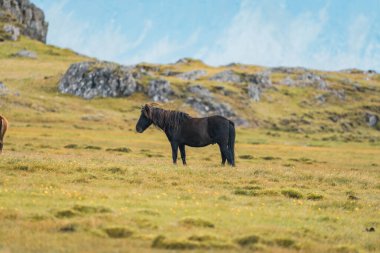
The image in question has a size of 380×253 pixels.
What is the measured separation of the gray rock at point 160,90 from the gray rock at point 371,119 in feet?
144

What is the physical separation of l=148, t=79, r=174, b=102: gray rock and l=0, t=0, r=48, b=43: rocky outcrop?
231 feet

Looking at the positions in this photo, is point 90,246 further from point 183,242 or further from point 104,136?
point 104,136

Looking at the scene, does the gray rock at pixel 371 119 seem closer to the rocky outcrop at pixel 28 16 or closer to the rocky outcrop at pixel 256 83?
the rocky outcrop at pixel 256 83

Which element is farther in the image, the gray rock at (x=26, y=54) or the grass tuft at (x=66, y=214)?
the gray rock at (x=26, y=54)

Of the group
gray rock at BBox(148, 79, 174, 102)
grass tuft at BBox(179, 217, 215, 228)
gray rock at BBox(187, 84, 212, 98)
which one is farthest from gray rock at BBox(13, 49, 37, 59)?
grass tuft at BBox(179, 217, 215, 228)

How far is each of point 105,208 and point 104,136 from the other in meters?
47.1

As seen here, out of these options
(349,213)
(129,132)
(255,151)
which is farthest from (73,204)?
(129,132)

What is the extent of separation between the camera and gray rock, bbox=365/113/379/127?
383 ft

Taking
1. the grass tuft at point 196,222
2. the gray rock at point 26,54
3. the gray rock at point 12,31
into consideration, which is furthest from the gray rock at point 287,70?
the grass tuft at point 196,222

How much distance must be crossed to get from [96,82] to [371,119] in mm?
58418

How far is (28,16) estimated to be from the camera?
546 feet

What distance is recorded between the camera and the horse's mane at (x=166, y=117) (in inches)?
1112

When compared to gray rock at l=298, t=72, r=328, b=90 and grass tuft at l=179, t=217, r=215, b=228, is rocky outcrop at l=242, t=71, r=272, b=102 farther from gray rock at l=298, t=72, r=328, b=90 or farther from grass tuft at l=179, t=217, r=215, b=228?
grass tuft at l=179, t=217, r=215, b=228

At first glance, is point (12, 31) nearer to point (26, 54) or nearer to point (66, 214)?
point (26, 54)
